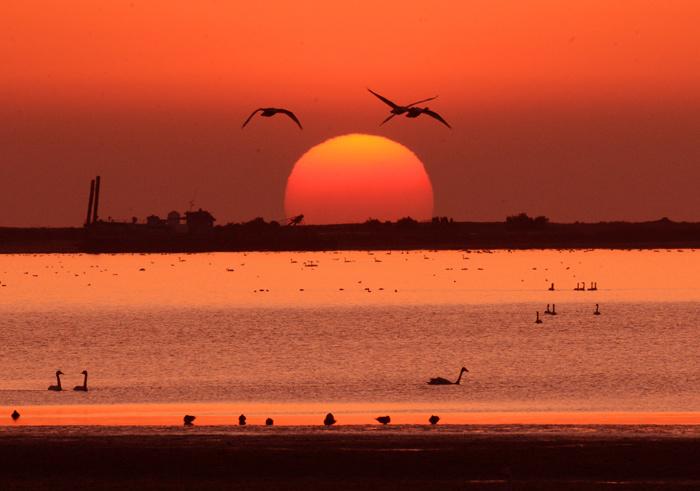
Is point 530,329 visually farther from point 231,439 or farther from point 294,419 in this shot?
point 231,439

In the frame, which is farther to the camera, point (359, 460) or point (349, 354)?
point (349, 354)

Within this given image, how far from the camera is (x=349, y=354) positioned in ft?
190

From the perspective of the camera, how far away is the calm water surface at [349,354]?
110 ft

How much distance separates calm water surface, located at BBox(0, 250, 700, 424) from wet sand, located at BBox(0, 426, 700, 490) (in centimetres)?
611

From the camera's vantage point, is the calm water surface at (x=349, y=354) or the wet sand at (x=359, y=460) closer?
the wet sand at (x=359, y=460)

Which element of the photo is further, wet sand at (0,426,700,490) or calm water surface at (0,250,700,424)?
calm water surface at (0,250,700,424)

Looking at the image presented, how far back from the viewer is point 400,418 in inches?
1134

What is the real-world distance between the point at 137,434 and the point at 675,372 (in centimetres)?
2766

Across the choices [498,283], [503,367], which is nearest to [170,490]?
[503,367]

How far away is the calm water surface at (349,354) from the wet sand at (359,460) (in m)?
6.11

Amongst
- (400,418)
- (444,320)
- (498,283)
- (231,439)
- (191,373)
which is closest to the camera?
(231,439)

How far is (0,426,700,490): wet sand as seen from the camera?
18.1 metres

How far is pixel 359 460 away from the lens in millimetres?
19609

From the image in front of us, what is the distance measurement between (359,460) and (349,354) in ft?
125
